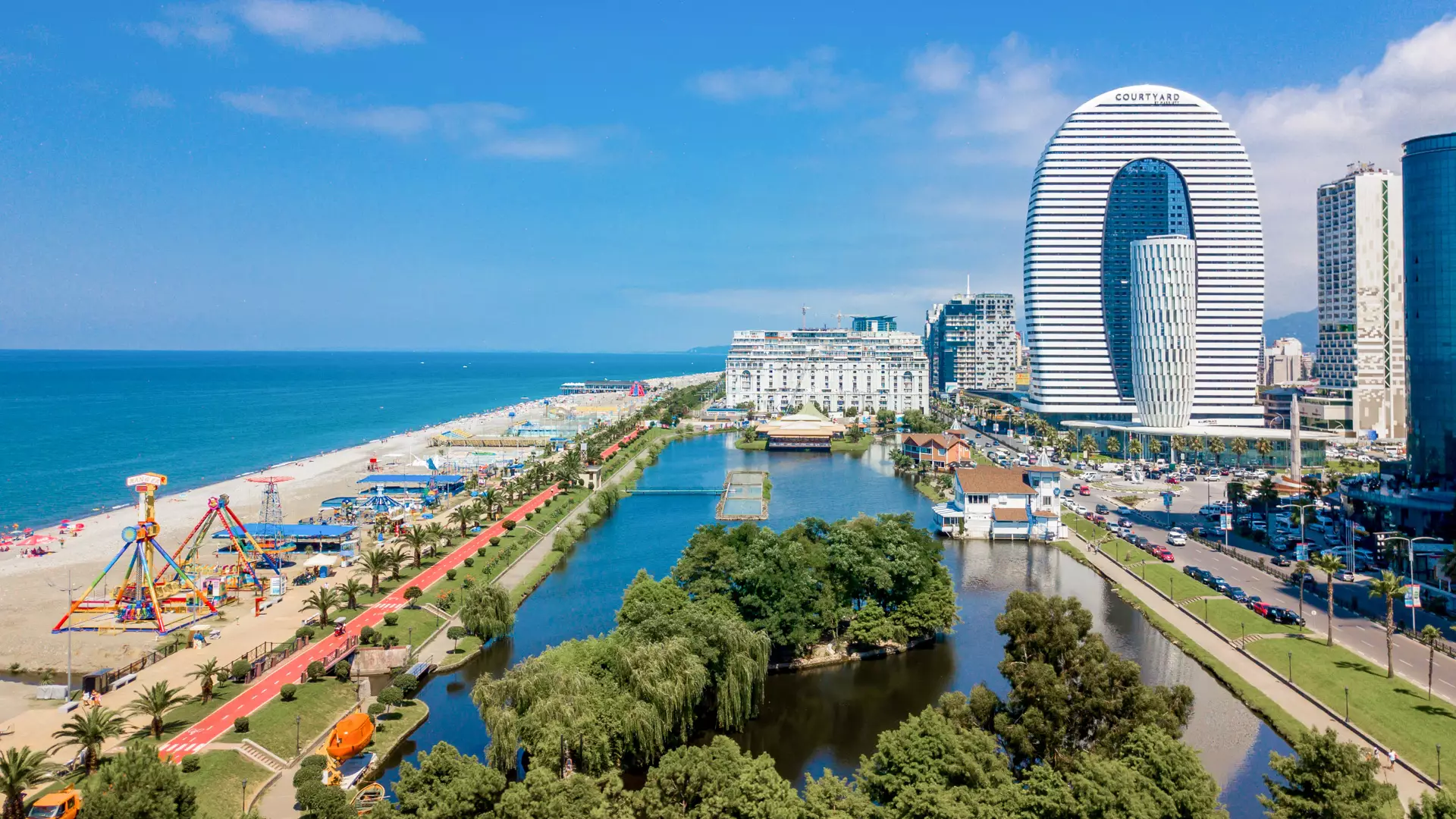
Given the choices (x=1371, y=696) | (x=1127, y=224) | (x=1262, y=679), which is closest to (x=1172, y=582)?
(x=1262, y=679)

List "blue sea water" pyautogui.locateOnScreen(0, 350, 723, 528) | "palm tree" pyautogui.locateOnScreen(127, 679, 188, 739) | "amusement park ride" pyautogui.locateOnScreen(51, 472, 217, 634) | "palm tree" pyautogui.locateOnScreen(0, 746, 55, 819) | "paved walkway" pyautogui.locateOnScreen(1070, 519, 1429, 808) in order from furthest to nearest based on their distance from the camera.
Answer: "blue sea water" pyautogui.locateOnScreen(0, 350, 723, 528)
"amusement park ride" pyautogui.locateOnScreen(51, 472, 217, 634)
"palm tree" pyautogui.locateOnScreen(127, 679, 188, 739)
"paved walkway" pyautogui.locateOnScreen(1070, 519, 1429, 808)
"palm tree" pyautogui.locateOnScreen(0, 746, 55, 819)

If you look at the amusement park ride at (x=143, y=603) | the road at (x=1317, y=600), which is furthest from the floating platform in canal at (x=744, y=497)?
the amusement park ride at (x=143, y=603)

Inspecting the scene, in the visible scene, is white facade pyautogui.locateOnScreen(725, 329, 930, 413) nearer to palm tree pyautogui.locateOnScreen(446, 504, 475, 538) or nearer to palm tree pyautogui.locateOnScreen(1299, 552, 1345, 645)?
palm tree pyautogui.locateOnScreen(446, 504, 475, 538)

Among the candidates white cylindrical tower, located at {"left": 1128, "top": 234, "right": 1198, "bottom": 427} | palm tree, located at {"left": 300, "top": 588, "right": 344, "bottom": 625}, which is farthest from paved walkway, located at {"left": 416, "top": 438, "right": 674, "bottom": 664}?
white cylindrical tower, located at {"left": 1128, "top": 234, "right": 1198, "bottom": 427}

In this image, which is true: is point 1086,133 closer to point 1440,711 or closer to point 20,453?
point 1440,711

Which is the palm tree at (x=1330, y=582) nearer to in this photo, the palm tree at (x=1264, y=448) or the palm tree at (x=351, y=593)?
the palm tree at (x=351, y=593)

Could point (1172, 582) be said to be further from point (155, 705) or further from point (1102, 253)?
point (1102, 253)

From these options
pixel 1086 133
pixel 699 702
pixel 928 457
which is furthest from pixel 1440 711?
pixel 1086 133
